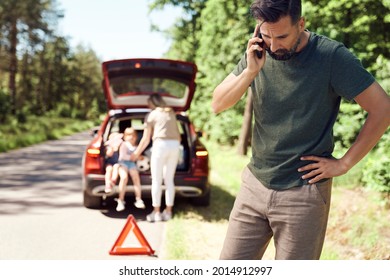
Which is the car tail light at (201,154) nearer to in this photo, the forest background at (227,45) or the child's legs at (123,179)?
the child's legs at (123,179)

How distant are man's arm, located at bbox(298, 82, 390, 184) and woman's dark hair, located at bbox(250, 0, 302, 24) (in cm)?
47

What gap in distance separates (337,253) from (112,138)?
374 centimetres

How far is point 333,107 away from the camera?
2270mm

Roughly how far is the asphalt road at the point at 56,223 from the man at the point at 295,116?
133 inches

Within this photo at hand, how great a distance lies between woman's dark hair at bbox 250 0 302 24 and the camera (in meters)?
2.06

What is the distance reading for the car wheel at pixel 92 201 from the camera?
7753mm

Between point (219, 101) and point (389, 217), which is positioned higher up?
point (219, 101)

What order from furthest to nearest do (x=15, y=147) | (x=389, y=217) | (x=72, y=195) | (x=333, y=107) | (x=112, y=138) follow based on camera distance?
1. (x=15, y=147)
2. (x=72, y=195)
3. (x=112, y=138)
4. (x=389, y=217)
5. (x=333, y=107)

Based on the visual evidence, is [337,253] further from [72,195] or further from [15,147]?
[15,147]

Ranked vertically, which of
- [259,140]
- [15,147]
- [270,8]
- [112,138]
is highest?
[270,8]

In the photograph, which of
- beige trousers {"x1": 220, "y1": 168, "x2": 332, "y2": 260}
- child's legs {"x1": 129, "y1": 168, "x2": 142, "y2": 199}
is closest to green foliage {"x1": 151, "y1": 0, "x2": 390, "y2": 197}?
child's legs {"x1": 129, "y1": 168, "x2": 142, "y2": 199}

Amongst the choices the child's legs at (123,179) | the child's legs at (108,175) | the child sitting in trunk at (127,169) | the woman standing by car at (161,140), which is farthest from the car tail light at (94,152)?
the woman standing by car at (161,140)

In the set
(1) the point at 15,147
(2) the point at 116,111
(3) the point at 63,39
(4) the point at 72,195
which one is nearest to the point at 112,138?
(2) the point at 116,111

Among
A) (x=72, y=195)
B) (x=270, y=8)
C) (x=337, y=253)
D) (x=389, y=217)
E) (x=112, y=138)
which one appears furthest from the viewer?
(x=72, y=195)
